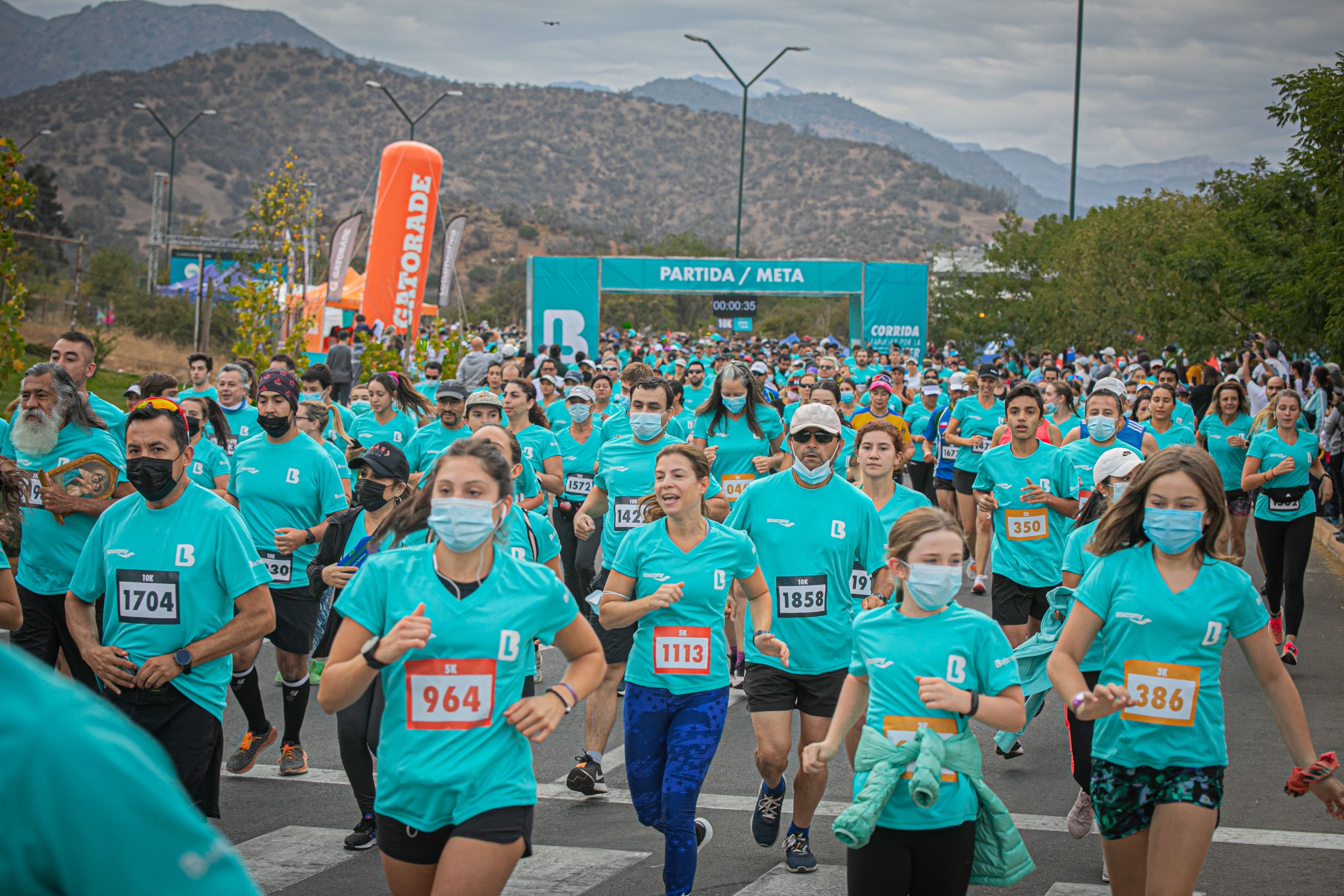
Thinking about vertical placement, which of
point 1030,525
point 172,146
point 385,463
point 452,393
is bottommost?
point 1030,525

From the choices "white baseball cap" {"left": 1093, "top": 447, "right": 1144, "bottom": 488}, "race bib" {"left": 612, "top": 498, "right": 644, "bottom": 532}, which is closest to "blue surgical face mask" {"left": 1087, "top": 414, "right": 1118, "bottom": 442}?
"white baseball cap" {"left": 1093, "top": 447, "right": 1144, "bottom": 488}

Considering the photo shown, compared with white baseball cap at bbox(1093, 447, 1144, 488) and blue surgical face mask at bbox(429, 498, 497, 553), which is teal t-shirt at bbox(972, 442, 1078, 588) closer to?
white baseball cap at bbox(1093, 447, 1144, 488)

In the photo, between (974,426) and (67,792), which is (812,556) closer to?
(67,792)

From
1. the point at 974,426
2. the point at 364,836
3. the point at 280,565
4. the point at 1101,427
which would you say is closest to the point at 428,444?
the point at 280,565

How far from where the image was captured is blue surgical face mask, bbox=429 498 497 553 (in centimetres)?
361

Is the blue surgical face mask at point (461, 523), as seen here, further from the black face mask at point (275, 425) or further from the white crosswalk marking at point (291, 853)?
the black face mask at point (275, 425)

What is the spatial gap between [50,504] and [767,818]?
4054 millimetres

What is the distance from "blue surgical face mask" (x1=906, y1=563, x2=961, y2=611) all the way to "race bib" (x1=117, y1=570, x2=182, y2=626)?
9.71 ft

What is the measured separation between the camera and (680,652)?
218 inches

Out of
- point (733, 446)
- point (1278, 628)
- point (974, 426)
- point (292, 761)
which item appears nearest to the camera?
point (292, 761)

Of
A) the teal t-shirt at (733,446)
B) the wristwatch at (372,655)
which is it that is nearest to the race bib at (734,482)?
the teal t-shirt at (733,446)

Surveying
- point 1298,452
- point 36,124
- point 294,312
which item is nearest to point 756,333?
point 294,312

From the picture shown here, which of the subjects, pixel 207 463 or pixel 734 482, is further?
pixel 734 482

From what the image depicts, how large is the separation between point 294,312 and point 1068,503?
73.3 feet
